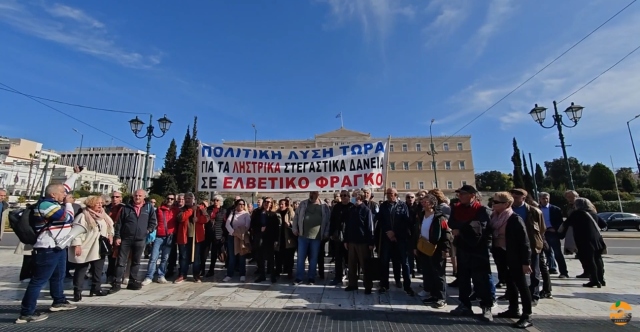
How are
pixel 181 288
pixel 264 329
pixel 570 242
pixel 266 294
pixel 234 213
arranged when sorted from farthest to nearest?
pixel 234 213 < pixel 570 242 < pixel 181 288 < pixel 266 294 < pixel 264 329

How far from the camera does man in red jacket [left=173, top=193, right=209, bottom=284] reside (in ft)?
21.1

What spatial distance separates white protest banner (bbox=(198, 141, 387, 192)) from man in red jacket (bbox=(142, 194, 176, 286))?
104cm

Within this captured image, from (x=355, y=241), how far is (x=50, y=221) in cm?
468

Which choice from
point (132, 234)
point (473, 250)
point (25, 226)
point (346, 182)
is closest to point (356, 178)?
point (346, 182)

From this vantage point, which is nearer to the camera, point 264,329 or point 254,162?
point 264,329

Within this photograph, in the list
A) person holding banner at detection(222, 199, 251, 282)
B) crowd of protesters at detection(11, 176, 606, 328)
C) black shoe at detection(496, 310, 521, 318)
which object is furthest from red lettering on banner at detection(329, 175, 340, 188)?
black shoe at detection(496, 310, 521, 318)

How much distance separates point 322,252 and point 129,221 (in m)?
3.97

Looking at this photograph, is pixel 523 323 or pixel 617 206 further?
pixel 617 206

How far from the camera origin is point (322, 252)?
272 inches

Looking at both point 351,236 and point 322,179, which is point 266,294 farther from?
point 322,179

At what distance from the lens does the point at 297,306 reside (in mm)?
4688

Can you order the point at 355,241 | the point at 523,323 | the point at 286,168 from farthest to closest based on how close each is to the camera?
the point at 286,168
the point at 355,241
the point at 523,323

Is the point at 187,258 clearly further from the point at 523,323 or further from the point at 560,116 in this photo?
the point at 560,116

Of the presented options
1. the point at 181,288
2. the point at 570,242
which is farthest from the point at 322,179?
the point at 570,242
